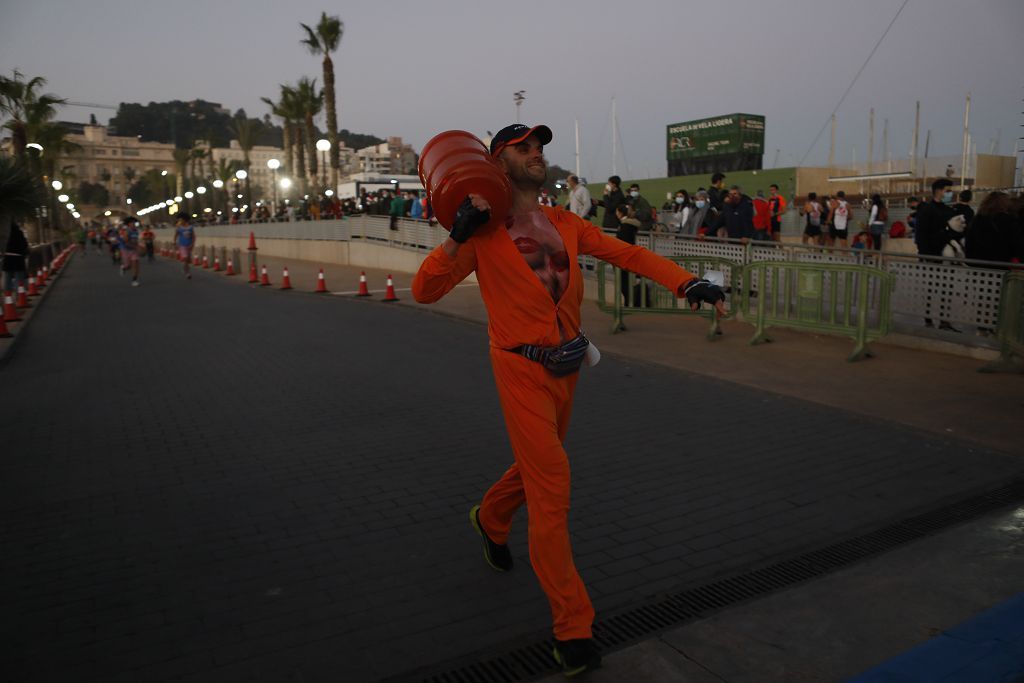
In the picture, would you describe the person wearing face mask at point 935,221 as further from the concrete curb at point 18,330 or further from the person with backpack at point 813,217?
the concrete curb at point 18,330

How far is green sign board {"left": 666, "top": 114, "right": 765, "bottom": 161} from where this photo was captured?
50.5 meters

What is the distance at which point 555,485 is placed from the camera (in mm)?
3074

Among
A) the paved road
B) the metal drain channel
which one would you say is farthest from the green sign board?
the metal drain channel

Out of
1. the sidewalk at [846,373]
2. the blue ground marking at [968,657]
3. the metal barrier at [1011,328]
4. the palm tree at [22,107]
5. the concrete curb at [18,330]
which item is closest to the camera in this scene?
the blue ground marking at [968,657]

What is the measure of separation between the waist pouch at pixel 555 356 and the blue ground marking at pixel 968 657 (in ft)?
5.22

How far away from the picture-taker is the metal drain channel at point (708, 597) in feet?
10.1

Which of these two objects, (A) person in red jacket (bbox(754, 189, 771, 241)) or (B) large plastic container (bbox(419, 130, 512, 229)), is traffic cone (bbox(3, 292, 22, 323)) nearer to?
(B) large plastic container (bbox(419, 130, 512, 229))

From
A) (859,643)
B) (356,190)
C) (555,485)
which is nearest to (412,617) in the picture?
(555,485)

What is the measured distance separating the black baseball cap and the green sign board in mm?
50741

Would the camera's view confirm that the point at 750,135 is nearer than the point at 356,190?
No

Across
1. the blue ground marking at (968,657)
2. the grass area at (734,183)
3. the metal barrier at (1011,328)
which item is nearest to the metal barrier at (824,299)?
the metal barrier at (1011,328)

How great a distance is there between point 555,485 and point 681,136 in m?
55.5

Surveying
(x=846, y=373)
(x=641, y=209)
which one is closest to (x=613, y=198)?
(x=641, y=209)

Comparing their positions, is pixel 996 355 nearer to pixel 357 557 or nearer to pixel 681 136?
pixel 357 557
